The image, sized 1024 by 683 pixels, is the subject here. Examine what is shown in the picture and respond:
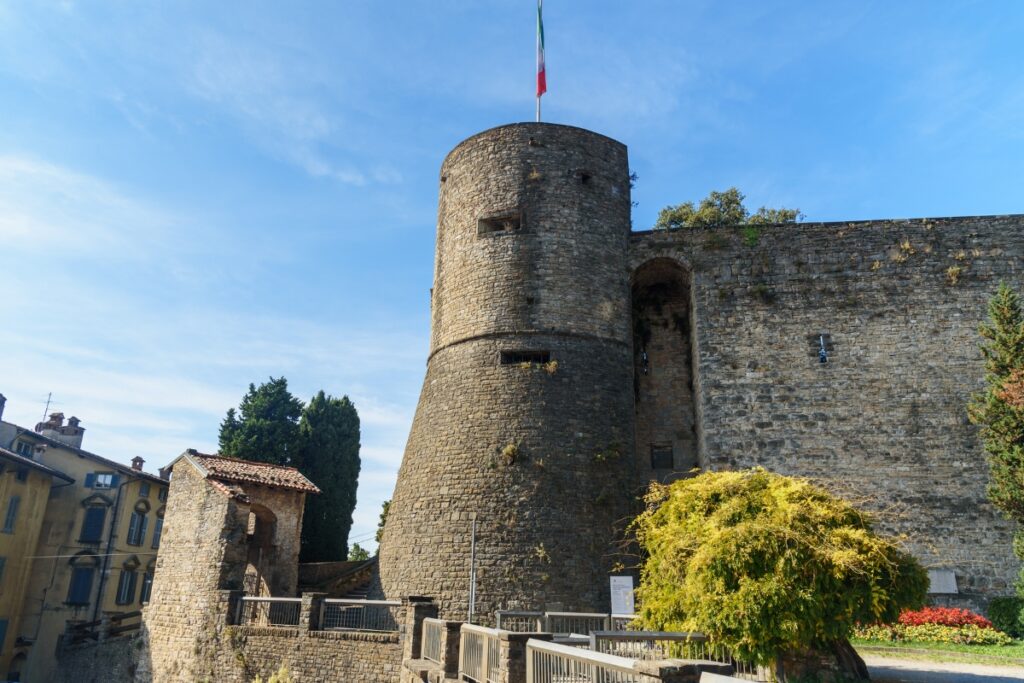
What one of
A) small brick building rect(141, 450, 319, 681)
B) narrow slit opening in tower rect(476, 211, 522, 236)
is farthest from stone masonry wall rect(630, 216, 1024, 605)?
small brick building rect(141, 450, 319, 681)

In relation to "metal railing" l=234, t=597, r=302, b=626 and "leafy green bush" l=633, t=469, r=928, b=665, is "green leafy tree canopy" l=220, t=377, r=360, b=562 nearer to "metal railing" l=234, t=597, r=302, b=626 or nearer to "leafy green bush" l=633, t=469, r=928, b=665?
"metal railing" l=234, t=597, r=302, b=626

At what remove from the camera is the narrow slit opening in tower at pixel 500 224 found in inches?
775

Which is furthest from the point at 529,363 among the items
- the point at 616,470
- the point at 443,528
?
the point at 443,528

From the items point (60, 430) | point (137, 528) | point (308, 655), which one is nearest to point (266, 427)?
point (137, 528)

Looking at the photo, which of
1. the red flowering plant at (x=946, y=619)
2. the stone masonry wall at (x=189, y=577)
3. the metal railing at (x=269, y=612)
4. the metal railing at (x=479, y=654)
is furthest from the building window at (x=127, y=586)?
the red flowering plant at (x=946, y=619)

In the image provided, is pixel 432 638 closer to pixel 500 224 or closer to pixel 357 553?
pixel 500 224

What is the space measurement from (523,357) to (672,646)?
953 cm

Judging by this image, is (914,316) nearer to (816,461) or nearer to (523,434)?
(816,461)

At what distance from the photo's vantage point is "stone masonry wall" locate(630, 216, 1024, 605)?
56.2 feet

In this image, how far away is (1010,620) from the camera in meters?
15.5

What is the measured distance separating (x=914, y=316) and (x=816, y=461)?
16.1 feet

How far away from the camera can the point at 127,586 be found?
26.5 metres

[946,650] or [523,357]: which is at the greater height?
[523,357]

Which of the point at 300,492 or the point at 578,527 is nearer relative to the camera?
the point at 578,527
